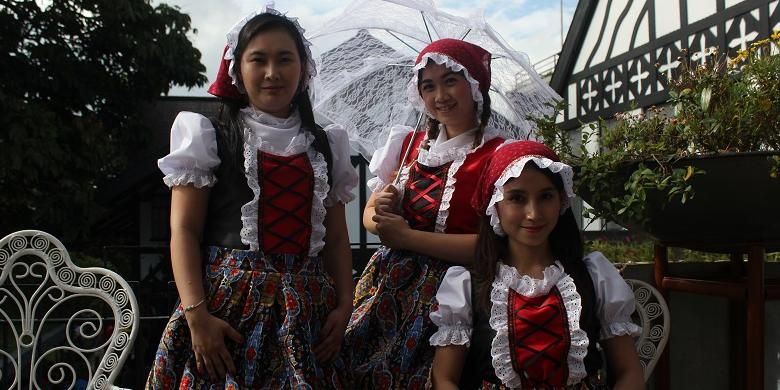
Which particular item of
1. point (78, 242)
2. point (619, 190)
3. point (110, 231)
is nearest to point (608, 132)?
point (619, 190)

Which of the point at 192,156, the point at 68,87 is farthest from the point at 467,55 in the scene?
the point at 68,87

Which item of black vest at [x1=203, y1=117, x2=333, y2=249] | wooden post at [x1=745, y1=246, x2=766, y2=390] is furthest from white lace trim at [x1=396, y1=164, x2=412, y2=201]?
wooden post at [x1=745, y1=246, x2=766, y2=390]

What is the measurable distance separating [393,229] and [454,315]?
12.1 inches

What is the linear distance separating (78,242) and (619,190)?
8.63 m

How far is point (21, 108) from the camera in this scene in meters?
6.53

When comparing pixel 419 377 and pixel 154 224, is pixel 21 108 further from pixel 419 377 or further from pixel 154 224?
pixel 419 377

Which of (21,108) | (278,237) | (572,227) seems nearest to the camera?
(278,237)

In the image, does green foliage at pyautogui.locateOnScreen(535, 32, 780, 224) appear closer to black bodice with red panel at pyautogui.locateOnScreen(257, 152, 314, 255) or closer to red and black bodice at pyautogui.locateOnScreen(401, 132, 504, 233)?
red and black bodice at pyautogui.locateOnScreen(401, 132, 504, 233)

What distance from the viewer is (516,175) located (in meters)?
1.72

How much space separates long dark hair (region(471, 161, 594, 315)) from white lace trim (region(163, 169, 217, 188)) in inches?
27.4

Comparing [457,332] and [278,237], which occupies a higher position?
[278,237]

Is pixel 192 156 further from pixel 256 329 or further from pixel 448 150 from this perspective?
pixel 448 150

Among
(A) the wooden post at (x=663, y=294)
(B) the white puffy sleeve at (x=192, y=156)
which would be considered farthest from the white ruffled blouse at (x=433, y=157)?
(A) the wooden post at (x=663, y=294)

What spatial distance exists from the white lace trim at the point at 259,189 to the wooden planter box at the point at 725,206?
85cm
